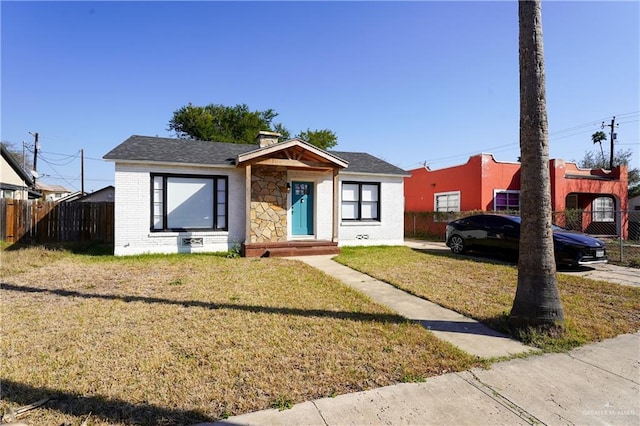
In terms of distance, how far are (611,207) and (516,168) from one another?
26.6 feet

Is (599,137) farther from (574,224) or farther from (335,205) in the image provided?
(335,205)

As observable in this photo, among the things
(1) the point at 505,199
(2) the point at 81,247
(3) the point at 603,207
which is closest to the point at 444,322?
(2) the point at 81,247

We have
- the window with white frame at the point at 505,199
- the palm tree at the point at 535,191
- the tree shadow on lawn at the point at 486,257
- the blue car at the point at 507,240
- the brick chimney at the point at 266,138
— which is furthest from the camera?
the window with white frame at the point at 505,199

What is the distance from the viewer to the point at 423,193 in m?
23.0

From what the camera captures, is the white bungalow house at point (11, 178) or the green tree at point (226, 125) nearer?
the white bungalow house at point (11, 178)

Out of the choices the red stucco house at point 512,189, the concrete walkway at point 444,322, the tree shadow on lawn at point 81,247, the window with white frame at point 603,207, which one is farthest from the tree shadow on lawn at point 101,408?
the window with white frame at point 603,207

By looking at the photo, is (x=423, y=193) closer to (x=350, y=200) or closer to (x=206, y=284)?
(x=350, y=200)

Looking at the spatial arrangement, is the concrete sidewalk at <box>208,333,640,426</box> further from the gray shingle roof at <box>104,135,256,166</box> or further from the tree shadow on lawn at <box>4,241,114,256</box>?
the tree shadow on lawn at <box>4,241,114,256</box>

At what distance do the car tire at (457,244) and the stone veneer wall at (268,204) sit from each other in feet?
20.7

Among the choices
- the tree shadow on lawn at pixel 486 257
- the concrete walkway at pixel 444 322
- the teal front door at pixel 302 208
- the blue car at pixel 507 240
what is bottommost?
the concrete walkway at pixel 444 322

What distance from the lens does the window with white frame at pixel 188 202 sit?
10625 millimetres

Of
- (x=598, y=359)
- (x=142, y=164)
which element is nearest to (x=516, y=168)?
(x=598, y=359)

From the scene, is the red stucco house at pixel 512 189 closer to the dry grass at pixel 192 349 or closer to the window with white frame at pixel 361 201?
the window with white frame at pixel 361 201

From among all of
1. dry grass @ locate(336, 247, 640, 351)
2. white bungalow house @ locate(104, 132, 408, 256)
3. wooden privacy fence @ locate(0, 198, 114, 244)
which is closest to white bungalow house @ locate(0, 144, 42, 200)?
wooden privacy fence @ locate(0, 198, 114, 244)
